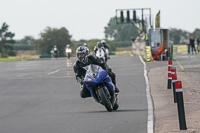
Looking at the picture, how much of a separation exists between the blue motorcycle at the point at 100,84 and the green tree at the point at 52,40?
4680 inches

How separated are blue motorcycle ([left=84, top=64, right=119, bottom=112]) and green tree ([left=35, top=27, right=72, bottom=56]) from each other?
118873 mm

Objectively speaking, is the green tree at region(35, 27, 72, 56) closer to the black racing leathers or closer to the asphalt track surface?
the asphalt track surface

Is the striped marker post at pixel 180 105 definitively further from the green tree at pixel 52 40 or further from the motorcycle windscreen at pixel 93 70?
the green tree at pixel 52 40

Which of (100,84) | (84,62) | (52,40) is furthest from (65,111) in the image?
(52,40)

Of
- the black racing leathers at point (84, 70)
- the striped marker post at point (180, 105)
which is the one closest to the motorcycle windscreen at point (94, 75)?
the black racing leathers at point (84, 70)

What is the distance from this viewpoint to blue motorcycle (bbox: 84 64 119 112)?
544 inches

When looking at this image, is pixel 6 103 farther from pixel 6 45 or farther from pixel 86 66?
pixel 6 45

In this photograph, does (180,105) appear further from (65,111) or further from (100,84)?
(65,111)

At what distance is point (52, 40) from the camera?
137250 millimetres

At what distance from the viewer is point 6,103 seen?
1850 cm

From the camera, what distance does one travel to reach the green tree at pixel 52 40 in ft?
444

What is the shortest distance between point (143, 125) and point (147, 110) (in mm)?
2937

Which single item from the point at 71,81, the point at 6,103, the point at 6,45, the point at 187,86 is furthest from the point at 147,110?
the point at 6,45

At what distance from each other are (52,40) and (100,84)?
12384 centimetres
